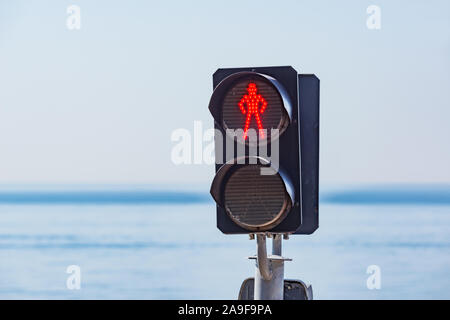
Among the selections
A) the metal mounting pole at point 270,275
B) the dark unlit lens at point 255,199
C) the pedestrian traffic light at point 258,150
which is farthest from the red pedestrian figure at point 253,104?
the metal mounting pole at point 270,275

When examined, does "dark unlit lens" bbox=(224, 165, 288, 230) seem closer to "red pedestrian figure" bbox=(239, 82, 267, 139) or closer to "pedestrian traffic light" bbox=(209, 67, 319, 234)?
"pedestrian traffic light" bbox=(209, 67, 319, 234)

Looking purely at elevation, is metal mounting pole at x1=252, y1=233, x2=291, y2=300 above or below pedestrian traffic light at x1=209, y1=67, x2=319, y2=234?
below

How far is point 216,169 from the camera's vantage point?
3879 millimetres

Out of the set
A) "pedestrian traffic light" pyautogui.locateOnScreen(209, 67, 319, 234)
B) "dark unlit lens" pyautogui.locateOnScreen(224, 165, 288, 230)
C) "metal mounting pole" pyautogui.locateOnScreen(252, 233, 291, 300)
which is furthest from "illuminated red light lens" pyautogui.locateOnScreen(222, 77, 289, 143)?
"metal mounting pole" pyautogui.locateOnScreen(252, 233, 291, 300)

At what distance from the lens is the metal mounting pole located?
3984 mm

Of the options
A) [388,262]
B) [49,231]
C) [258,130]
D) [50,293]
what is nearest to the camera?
[258,130]

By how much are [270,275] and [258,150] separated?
0.40m

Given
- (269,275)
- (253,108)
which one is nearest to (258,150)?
(253,108)

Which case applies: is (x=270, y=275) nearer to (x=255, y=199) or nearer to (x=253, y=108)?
(x=255, y=199)

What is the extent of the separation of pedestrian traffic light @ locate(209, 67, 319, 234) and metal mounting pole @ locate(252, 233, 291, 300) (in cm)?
15

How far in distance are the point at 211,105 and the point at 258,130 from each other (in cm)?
15

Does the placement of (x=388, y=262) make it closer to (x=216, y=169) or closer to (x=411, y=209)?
(x=216, y=169)

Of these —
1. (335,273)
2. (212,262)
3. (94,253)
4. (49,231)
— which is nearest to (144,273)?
(212,262)

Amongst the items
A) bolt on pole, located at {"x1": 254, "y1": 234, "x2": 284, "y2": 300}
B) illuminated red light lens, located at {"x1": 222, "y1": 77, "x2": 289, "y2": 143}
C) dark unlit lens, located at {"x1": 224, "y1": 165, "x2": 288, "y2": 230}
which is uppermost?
illuminated red light lens, located at {"x1": 222, "y1": 77, "x2": 289, "y2": 143}
